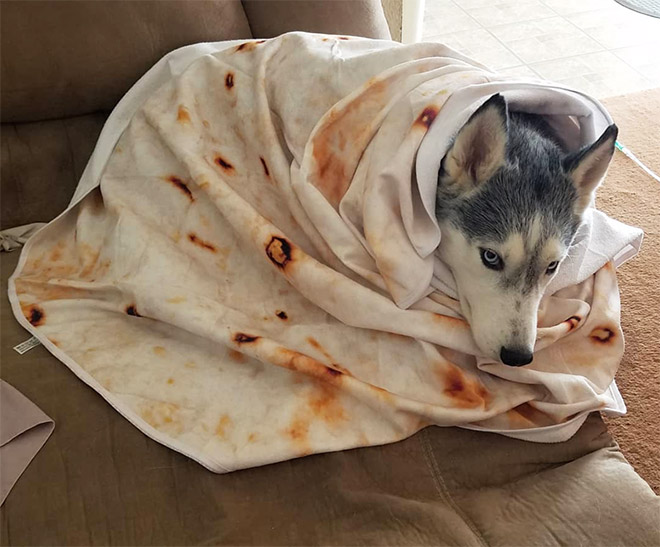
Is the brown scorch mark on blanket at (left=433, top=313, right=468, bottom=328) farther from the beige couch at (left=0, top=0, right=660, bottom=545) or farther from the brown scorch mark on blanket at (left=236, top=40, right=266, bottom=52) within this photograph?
the brown scorch mark on blanket at (left=236, top=40, right=266, bottom=52)

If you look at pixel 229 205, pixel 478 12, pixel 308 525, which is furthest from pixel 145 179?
pixel 478 12

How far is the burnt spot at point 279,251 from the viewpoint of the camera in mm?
1241

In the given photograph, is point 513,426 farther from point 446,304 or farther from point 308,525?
point 308,525

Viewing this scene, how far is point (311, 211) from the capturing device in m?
1.24

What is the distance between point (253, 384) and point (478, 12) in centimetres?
307

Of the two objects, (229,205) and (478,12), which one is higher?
(229,205)

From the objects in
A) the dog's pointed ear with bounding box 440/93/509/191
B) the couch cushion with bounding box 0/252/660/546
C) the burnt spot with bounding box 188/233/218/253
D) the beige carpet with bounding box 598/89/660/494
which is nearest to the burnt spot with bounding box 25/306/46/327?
the couch cushion with bounding box 0/252/660/546

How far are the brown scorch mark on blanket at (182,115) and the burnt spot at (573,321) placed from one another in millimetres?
853

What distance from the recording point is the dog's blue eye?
1144 millimetres

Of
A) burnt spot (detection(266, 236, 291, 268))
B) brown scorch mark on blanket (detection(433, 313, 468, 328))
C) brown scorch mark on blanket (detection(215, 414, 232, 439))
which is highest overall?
burnt spot (detection(266, 236, 291, 268))

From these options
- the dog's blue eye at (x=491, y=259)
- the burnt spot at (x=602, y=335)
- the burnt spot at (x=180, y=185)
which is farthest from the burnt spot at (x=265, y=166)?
the burnt spot at (x=602, y=335)

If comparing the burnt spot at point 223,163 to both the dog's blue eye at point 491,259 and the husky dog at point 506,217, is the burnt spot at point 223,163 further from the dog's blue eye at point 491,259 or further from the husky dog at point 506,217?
the dog's blue eye at point 491,259

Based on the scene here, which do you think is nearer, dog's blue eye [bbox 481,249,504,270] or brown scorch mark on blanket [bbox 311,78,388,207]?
dog's blue eye [bbox 481,249,504,270]

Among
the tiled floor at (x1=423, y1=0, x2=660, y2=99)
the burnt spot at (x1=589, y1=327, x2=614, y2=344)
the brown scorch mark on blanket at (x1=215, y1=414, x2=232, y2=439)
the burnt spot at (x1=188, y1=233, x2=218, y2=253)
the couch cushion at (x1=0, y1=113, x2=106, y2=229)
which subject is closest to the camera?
the brown scorch mark on blanket at (x1=215, y1=414, x2=232, y2=439)
